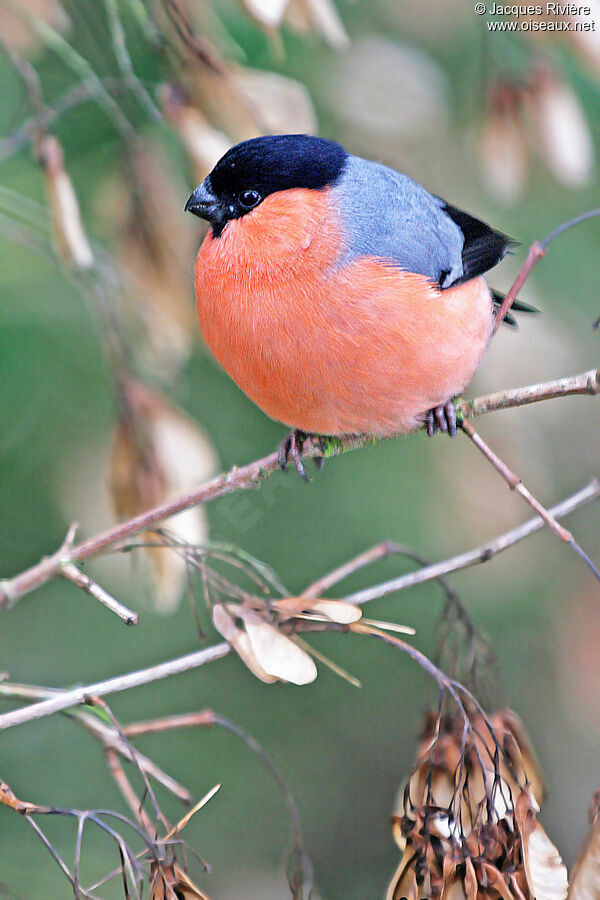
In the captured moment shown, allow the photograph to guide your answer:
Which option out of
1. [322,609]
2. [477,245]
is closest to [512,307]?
[477,245]

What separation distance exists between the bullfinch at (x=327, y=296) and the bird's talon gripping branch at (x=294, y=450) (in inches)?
4.3

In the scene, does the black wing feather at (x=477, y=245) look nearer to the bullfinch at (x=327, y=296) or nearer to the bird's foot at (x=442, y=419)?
the bullfinch at (x=327, y=296)

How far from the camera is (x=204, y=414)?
2299 millimetres

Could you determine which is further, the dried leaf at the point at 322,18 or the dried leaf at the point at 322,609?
the dried leaf at the point at 322,18

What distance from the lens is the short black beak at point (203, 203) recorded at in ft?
4.63

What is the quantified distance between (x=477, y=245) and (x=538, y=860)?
3.22 ft

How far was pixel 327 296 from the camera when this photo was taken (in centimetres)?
133

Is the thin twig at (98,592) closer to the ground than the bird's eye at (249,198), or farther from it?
closer to the ground

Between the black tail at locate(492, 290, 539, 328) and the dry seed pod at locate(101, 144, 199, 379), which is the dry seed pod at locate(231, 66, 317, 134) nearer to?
the dry seed pod at locate(101, 144, 199, 379)

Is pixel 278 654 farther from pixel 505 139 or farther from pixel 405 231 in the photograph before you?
pixel 505 139

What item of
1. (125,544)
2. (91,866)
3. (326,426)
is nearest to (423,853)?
(125,544)

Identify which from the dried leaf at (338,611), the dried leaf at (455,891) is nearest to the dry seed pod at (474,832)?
the dried leaf at (455,891)

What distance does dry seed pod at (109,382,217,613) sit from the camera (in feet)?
4.60

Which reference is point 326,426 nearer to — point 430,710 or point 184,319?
point 184,319
